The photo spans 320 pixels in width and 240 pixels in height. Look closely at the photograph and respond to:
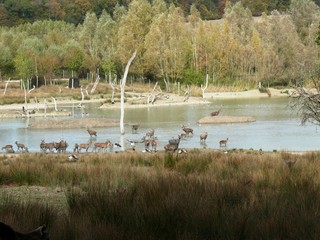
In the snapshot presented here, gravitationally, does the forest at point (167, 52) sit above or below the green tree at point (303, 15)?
below

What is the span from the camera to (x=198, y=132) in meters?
35.2

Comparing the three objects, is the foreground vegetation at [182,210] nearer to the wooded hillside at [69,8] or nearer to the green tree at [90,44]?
the green tree at [90,44]

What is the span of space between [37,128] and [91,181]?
33.5 m

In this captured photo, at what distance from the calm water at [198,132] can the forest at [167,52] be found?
94.3 feet

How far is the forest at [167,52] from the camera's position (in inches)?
3179

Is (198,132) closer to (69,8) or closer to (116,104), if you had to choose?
(116,104)

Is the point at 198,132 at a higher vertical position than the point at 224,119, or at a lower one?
higher

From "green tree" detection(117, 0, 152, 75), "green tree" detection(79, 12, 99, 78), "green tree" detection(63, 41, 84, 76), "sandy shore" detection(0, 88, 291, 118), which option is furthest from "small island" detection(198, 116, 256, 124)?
"green tree" detection(79, 12, 99, 78)

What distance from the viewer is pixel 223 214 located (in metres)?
5.43

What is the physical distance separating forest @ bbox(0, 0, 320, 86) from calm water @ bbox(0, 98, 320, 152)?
94.3 ft

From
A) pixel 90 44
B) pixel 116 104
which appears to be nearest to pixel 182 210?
pixel 116 104

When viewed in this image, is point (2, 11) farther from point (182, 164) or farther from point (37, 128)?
point (182, 164)

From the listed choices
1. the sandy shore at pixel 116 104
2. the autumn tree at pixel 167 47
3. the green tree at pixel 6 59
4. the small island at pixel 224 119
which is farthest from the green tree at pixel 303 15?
the small island at pixel 224 119

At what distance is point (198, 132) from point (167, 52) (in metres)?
45.3
